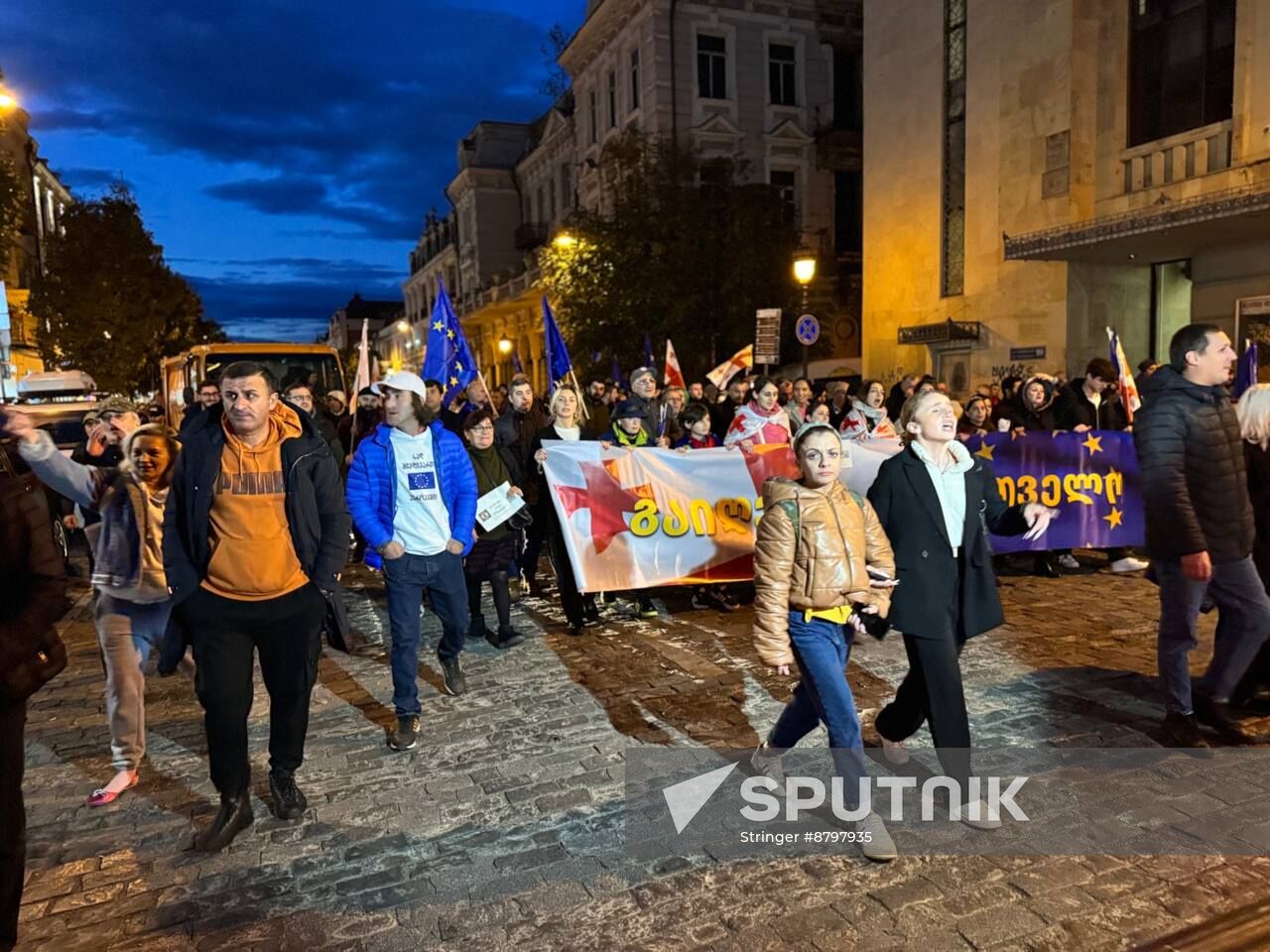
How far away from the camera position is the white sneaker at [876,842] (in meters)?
3.66

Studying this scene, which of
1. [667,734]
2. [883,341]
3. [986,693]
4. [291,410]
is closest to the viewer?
[291,410]

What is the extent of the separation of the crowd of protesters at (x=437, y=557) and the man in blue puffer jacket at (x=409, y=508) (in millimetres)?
13

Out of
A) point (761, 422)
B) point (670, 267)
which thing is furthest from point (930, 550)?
point (670, 267)

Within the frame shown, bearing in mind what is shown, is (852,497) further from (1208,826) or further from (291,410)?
(291,410)

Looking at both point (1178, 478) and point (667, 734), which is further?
point (667, 734)

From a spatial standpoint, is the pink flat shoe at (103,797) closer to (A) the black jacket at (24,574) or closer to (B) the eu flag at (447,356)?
(A) the black jacket at (24,574)

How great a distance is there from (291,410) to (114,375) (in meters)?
40.3

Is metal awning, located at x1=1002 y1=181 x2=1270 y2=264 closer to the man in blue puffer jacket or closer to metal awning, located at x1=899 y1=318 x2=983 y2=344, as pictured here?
metal awning, located at x1=899 y1=318 x2=983 y2=344

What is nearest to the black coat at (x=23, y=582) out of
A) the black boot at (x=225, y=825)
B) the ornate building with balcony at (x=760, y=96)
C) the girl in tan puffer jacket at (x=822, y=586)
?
the black boot at (x=225, y=825)

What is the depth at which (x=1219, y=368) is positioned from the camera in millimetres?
4496

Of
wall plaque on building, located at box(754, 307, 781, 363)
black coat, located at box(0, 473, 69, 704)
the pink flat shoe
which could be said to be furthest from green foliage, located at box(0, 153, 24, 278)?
black coat, located at box(0, 473, 69, 704)

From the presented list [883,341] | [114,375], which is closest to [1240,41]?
[883,341]

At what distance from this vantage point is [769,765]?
14.8 ft

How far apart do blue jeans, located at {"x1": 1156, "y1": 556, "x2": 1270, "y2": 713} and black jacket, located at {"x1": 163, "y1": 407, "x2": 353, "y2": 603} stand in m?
4.11
